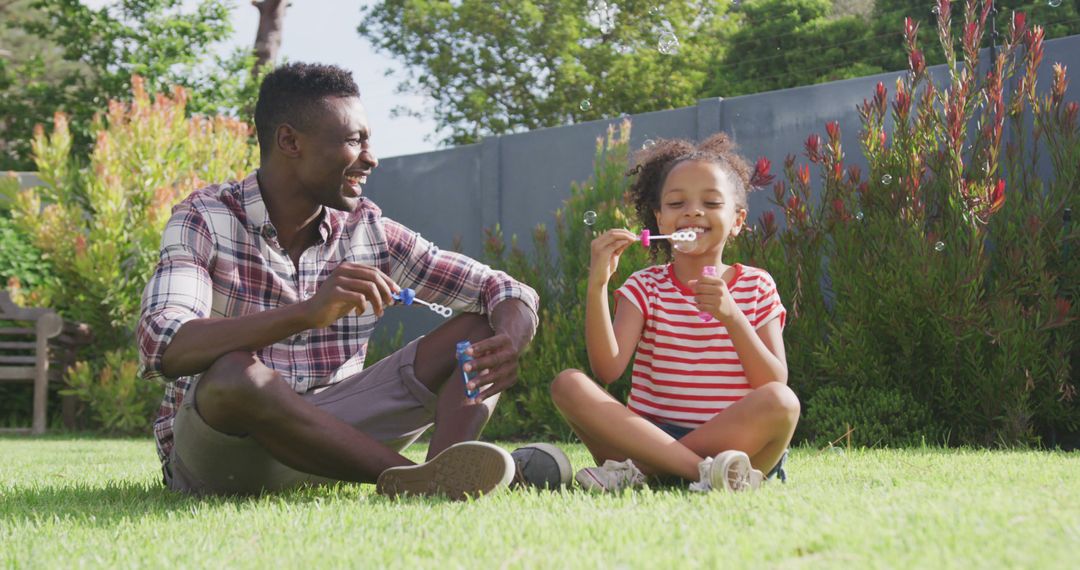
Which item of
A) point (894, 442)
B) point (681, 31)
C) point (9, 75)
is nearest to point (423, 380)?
point (894, 442)

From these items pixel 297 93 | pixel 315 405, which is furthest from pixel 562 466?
pixel 297 93

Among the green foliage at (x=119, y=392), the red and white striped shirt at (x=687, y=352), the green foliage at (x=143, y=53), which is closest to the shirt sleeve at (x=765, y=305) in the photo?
the red and white striped shirt at (x=687, y=352)

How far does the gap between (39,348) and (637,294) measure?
6.06 metres

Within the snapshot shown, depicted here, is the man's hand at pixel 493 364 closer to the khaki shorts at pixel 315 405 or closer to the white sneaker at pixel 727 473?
the khaki shorts at pixel 315 405

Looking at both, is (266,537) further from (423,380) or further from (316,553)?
(423,380)

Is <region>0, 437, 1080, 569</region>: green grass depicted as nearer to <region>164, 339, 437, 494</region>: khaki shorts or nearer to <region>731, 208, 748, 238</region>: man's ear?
<region>164, 339, 437, 494</region>: khaki shorts

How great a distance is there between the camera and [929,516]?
7.24 ft

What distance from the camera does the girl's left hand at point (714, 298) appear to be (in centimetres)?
297

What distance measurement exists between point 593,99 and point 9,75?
13.5 m

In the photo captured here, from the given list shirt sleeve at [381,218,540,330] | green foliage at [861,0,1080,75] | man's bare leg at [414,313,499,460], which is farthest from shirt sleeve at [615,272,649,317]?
green foliage at [861,0,1080,75]

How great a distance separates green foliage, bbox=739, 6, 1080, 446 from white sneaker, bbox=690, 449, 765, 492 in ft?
7.79

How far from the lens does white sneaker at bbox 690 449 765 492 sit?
283 centimetres

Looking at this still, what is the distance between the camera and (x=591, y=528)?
2270mm

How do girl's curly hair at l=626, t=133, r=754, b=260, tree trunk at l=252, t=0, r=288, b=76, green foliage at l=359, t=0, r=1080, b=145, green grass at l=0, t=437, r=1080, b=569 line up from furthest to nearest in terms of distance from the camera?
1. green foliage at l=359, t=0, r=1080, b=145
2. tree trunk at l=252, t=0, r=288, b=76
3. girl's curly hair at l=626, t=133, r=754, b=260
4. green grass at l=0, t=437, r=1080, b=569
